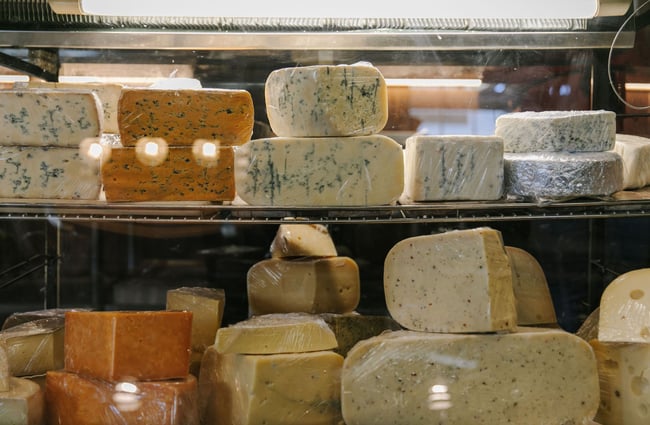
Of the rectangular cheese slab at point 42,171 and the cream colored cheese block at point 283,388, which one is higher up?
the rectangular cheese slab at point 42,171

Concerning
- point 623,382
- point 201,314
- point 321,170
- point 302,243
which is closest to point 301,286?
point 302,243

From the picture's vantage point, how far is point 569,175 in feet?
5.26

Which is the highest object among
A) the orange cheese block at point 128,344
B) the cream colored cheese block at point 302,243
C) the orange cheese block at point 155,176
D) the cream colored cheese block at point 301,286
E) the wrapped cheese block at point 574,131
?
the wrapped cheese block at point 574,131

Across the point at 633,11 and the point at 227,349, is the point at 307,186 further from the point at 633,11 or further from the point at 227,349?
the point at 633,11

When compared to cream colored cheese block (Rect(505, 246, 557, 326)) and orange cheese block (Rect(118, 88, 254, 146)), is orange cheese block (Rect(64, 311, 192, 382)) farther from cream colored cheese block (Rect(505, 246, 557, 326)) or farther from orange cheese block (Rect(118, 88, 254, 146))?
cream colored cheese block (Rect(505, 246, 557, 326))

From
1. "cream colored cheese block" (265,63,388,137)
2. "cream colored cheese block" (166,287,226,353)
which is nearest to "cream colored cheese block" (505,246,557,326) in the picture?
"cream colored cheese block" (265,63,388,137)

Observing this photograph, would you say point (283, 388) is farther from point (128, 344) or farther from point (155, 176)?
point (155, 176)

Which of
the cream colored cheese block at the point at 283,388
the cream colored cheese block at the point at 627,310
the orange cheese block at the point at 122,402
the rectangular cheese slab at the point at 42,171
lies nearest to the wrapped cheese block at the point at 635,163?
the cream colored cheese block at the point at 627,310

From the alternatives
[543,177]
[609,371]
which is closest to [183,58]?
[543,177]

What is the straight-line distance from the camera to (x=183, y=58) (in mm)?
2084

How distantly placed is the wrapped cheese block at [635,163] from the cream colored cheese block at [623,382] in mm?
409

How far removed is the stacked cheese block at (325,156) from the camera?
5.26ft

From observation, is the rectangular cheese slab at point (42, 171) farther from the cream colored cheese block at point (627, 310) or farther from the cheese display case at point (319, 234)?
the cream colored cheese block at point (627, 310)

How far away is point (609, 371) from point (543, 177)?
18.7 inches
